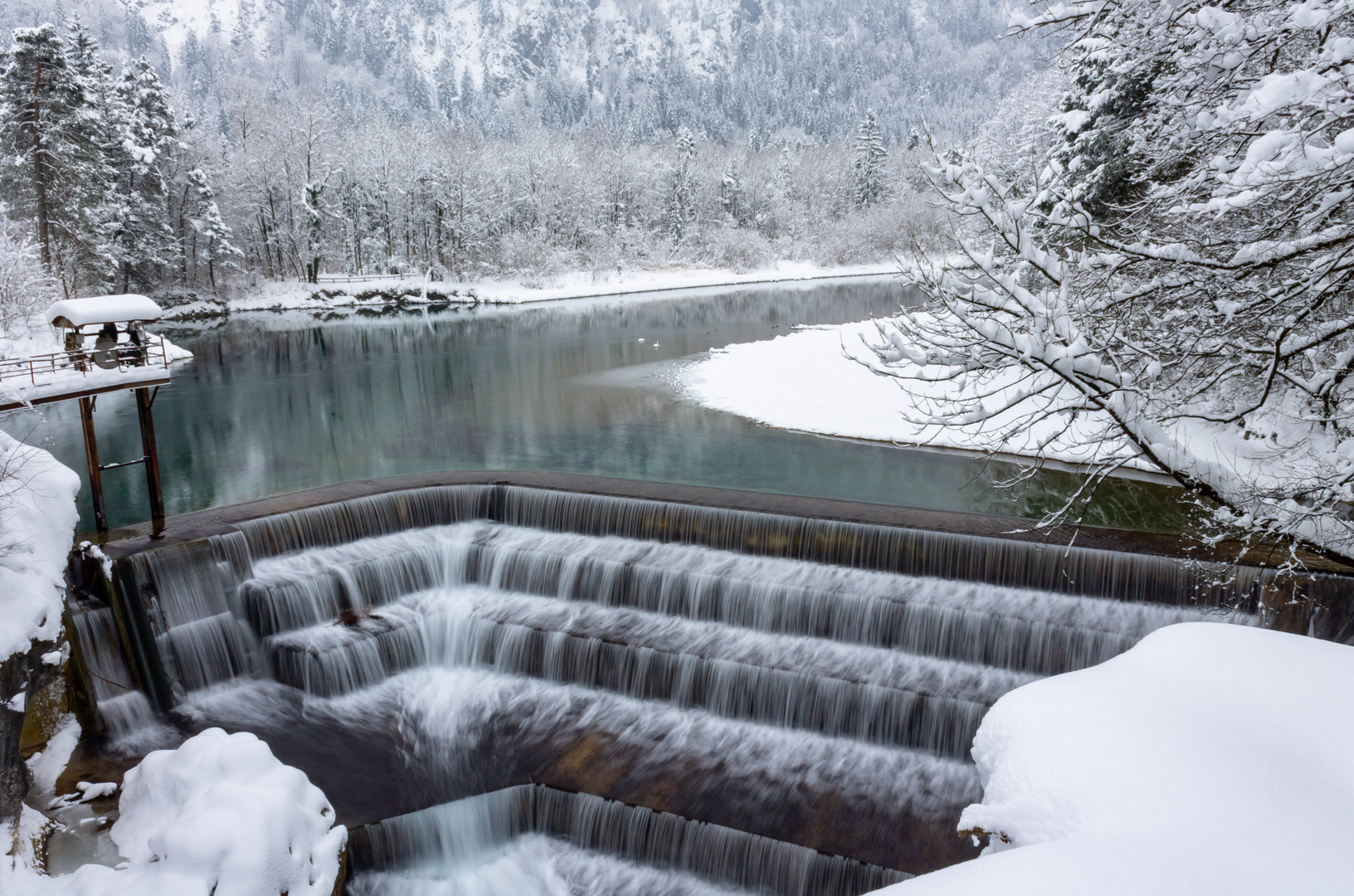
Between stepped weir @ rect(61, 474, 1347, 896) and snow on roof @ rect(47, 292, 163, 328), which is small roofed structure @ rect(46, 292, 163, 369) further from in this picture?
stepped weir @ rect(61, 474, 1347, 896)

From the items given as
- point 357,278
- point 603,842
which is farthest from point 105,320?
point 357,278

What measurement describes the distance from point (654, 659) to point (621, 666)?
18.1 inches

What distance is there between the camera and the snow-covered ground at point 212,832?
6.70 m

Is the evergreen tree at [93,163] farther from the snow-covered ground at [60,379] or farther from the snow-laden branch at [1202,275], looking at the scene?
the snow-laden branch at [1202,275]

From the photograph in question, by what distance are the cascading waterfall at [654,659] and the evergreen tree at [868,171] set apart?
86.7m

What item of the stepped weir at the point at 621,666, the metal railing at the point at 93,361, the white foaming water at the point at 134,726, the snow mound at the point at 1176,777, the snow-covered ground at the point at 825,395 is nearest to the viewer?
the snow mound at the point at 1176,777

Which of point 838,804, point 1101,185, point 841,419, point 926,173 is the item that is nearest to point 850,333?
point 841,419

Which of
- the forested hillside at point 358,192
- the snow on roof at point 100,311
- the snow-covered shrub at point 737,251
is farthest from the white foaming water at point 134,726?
Result: the snow-covered shrub at point 737,251

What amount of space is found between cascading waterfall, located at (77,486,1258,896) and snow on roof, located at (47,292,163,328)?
4142 millimetres

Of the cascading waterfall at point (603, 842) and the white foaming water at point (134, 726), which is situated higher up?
the white foaming water at point (134, 726)

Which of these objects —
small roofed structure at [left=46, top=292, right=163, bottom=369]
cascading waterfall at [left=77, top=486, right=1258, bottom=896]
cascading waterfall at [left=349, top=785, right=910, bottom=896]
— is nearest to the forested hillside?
cascading waterfall at [left=77, top=486, right=1258, bottom=896]

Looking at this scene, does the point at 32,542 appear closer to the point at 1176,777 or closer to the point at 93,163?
the point at 1176,777

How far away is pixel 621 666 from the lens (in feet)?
35.9

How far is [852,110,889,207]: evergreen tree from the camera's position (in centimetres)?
9219
